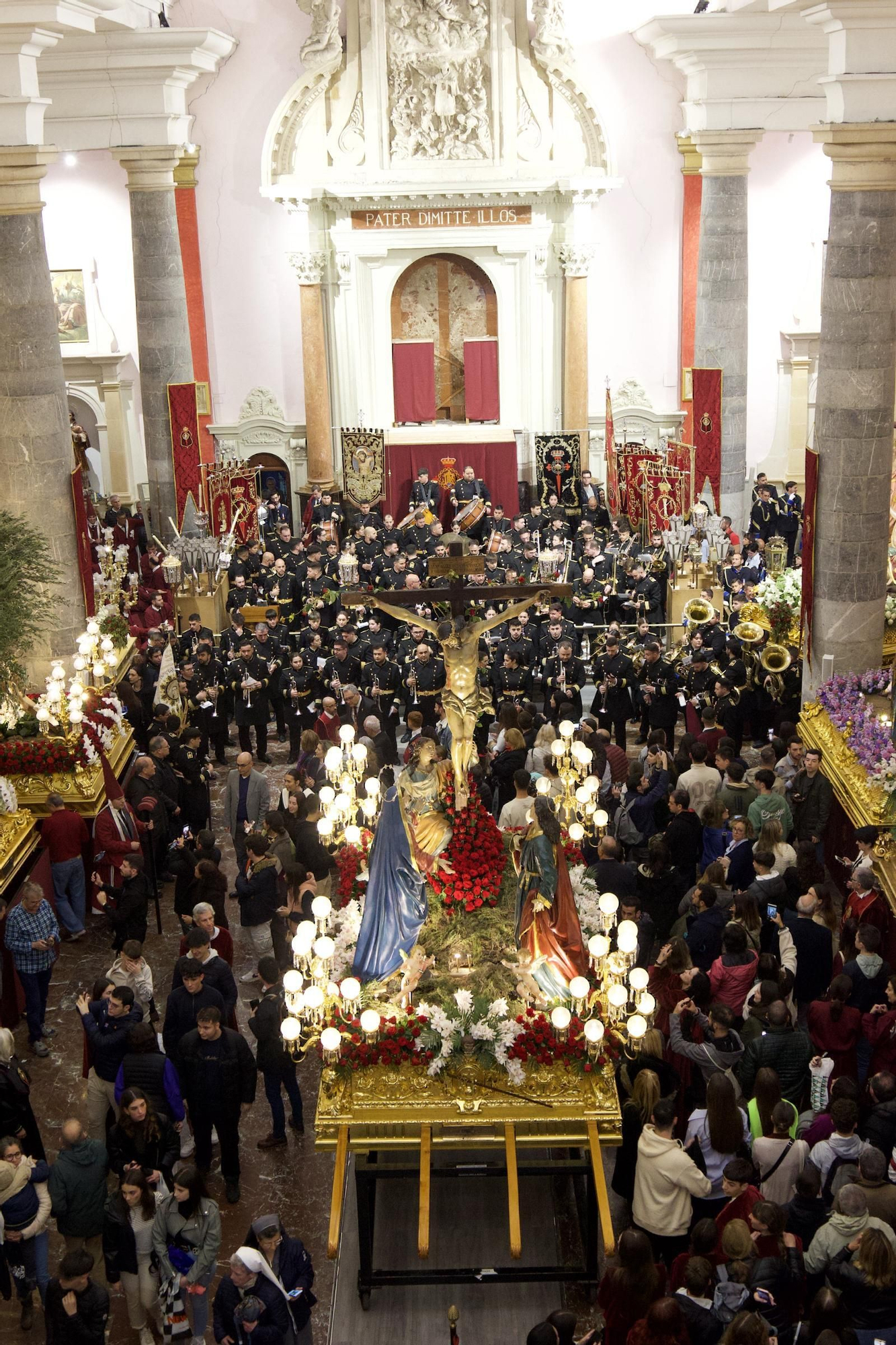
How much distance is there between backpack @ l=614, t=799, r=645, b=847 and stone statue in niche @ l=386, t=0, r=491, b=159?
14.9 metres

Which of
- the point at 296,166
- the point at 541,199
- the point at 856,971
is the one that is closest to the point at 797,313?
the point at 541,199

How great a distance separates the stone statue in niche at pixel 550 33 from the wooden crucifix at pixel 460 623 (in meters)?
16.3

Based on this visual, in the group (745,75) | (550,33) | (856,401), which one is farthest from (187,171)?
(856,401)

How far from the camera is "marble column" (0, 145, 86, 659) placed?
1345 cm

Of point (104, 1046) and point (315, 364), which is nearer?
point (104, 1046)

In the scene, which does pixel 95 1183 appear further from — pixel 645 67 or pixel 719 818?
pixel 645 67

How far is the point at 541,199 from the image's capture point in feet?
77.0

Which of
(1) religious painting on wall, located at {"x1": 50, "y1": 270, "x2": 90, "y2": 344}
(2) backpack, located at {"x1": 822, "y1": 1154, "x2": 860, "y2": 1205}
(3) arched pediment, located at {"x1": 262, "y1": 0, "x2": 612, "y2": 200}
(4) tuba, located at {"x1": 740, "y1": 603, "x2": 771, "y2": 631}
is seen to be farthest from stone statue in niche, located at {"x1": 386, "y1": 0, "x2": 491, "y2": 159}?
(2) backpack, located at {"x1": 822, "y1": 1154, "x2": 860, "y2": 1205}

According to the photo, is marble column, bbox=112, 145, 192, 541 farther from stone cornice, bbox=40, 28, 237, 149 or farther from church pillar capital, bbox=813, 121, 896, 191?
church pillar capital, bbox=813, 121, 896, 191

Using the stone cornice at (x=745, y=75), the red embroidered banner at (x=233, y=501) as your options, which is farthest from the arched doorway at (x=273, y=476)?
the stone cornice at (x=745, y=75)

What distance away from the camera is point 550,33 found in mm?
22625

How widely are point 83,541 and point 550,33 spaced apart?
41.3ft

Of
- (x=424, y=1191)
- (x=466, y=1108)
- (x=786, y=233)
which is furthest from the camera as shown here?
(x=786, y=233)

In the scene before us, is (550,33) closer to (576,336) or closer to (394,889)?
(576,336)
